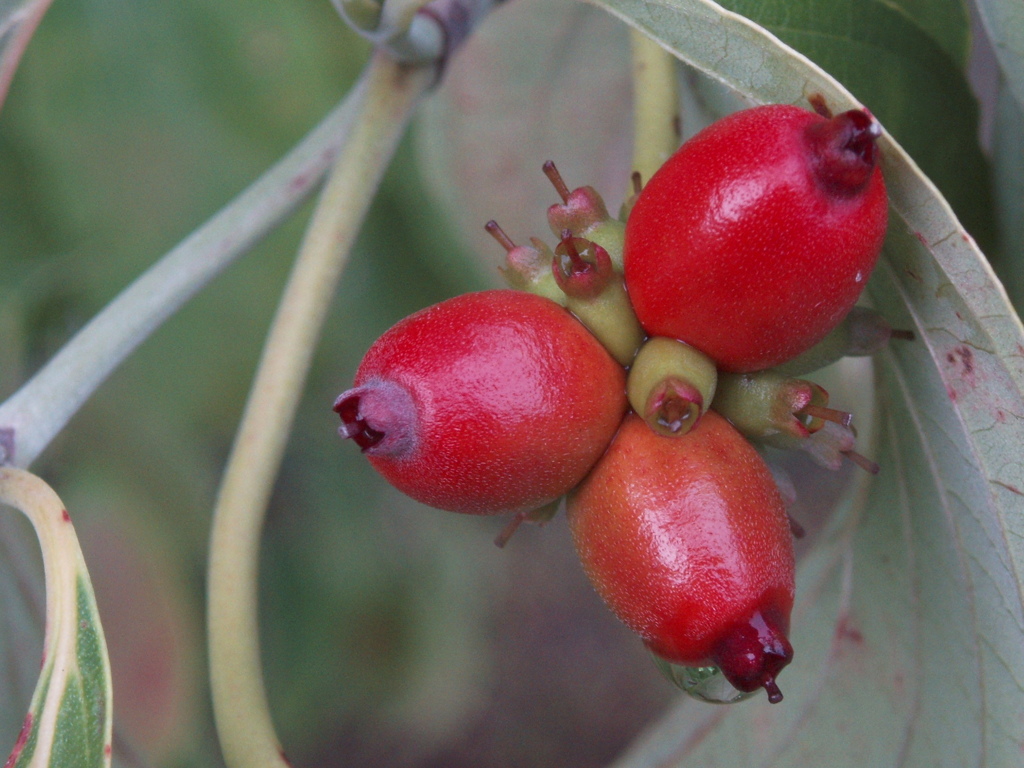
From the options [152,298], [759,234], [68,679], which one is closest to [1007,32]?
[759,234]

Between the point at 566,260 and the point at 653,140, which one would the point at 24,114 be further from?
the point at 566,260

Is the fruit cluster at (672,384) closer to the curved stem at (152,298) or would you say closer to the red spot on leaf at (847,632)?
the curved stem at (152,298)

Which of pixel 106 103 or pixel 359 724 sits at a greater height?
pixel 106 103

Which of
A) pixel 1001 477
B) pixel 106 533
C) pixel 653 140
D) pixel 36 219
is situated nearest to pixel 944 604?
pixel 1001 477

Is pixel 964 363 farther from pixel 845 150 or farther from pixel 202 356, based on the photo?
pixel 202 356

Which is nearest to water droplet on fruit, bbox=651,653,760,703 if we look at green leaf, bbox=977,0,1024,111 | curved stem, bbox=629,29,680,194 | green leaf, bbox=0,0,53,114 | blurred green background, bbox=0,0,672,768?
curved stem, bbox=629,29,680,194

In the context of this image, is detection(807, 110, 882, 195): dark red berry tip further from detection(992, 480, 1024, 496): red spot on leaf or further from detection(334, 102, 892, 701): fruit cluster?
detection(992, 480, 1024, 496): red spot on leaf
